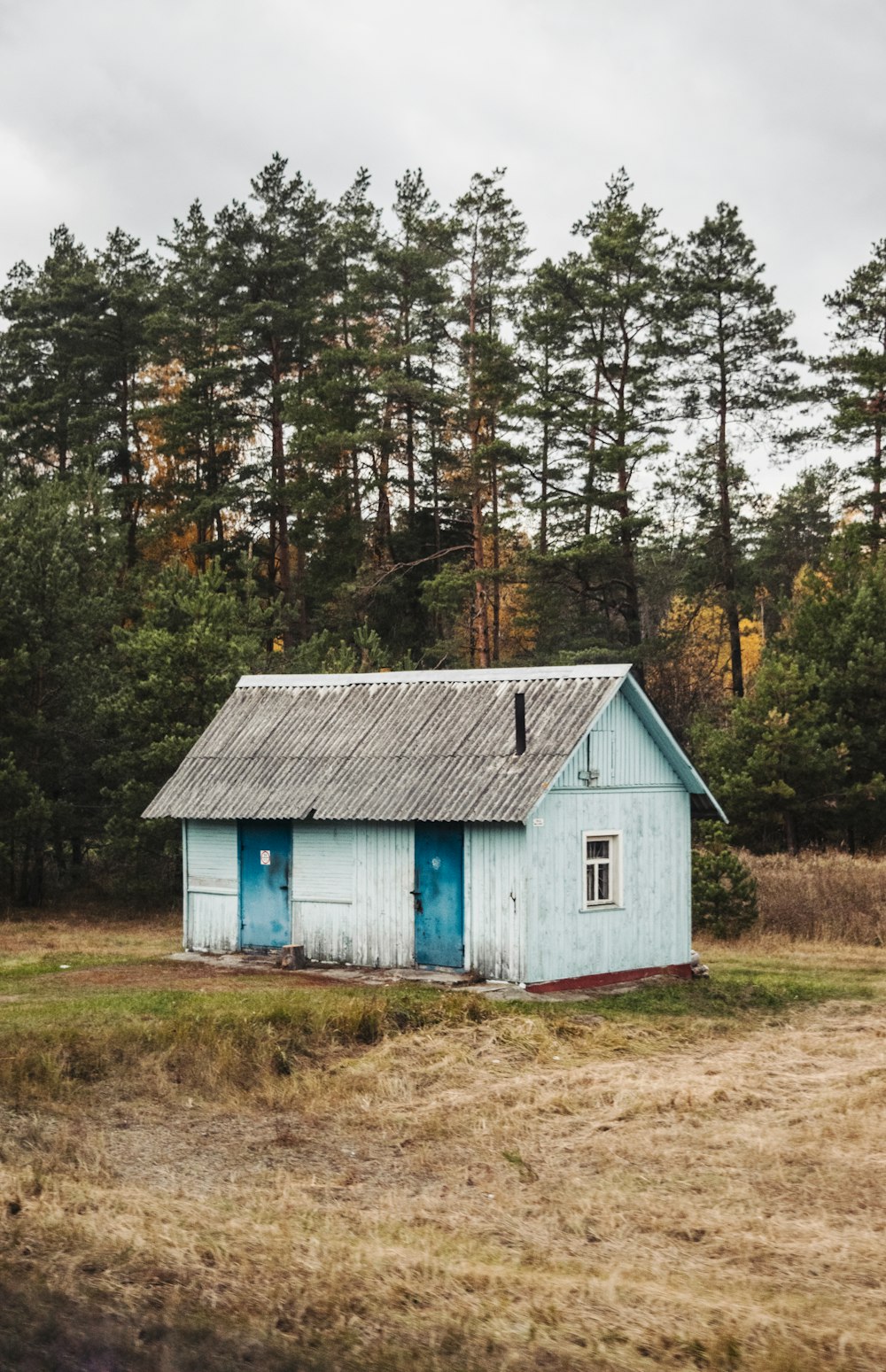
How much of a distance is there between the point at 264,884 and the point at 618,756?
5.98 metres

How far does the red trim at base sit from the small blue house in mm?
38

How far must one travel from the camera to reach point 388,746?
74.8 ft

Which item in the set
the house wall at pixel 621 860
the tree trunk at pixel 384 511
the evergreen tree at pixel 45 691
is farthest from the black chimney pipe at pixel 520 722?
the tree trunk at pixel 384 511

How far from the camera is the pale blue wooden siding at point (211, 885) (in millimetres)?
23594

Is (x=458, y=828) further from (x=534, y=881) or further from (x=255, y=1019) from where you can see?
(x=255, y=1019)

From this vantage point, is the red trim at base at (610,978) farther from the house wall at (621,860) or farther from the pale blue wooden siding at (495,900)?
the pale blue wooden siding at (495,900)

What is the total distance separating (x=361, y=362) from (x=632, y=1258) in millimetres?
39542

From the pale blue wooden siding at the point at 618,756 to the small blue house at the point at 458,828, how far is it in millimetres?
30

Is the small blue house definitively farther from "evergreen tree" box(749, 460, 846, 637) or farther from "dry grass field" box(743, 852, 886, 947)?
"evergreen tree" box(749, 460, 846, 637)

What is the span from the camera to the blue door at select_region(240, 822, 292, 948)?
75.5ft

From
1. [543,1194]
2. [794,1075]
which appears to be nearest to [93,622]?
[794,1075]

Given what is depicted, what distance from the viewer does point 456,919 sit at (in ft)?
68.9

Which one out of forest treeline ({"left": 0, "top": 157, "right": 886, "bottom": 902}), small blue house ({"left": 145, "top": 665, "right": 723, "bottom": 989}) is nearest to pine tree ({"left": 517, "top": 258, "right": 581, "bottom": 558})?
forest treeline ({"left": 0, "top": 157, "right": 886, "bottom": 902})

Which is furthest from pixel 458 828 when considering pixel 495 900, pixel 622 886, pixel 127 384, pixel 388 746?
pixel 127 384
